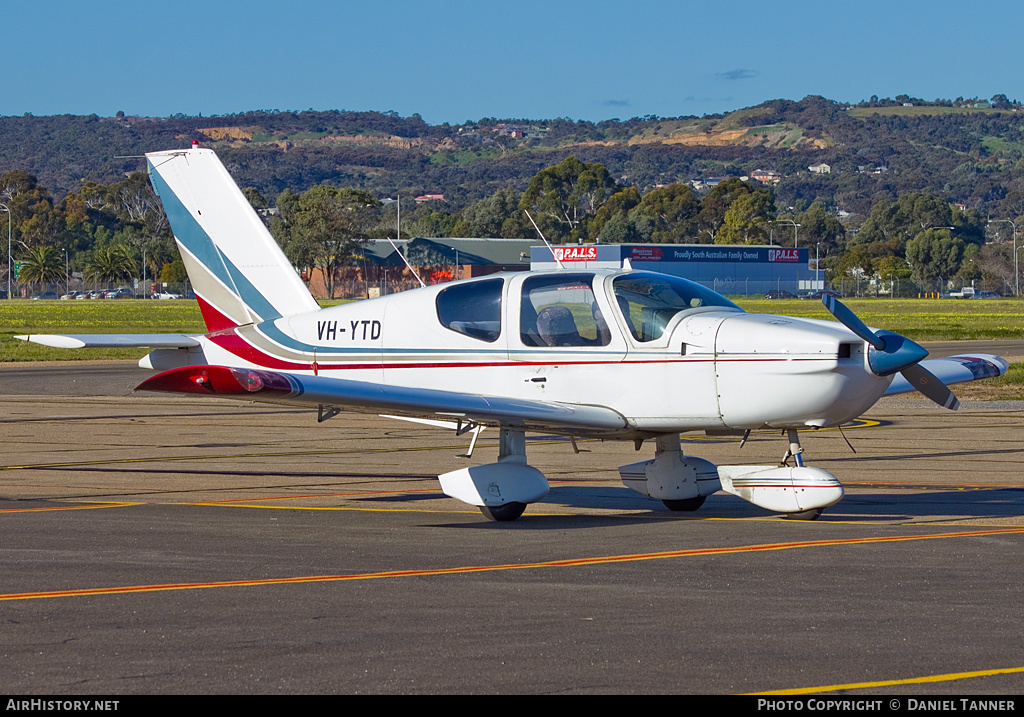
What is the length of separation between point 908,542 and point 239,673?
544 cm

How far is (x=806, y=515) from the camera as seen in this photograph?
10.3 m

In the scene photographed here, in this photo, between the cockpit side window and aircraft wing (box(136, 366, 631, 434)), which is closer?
aircraft wing (box(136, 366, 631, 434))

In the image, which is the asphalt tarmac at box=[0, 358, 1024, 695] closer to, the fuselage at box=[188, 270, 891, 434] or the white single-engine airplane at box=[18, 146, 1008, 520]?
the white single-engine airplane at box=[18, 146, 1008, 520]

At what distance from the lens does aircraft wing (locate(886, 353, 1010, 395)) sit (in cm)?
1134

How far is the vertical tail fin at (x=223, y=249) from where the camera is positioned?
12.6m

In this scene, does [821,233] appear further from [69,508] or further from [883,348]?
[69,508]

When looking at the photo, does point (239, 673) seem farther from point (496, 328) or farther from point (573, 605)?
point (496, 328)

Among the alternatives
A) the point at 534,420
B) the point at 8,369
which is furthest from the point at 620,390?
the point at 8,369

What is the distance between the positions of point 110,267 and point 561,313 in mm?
147833

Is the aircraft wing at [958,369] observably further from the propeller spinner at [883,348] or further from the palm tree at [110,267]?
the palm tree at [110,267]

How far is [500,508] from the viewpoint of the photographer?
33.4ft

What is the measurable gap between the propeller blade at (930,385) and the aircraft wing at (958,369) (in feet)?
2.83

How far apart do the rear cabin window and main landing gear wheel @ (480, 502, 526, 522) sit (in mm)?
1484

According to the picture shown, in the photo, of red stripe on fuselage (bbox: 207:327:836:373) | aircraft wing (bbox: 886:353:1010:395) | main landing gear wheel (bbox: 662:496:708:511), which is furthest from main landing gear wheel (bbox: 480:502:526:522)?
aircraft wing (bbox: 886:353:1010:395)
